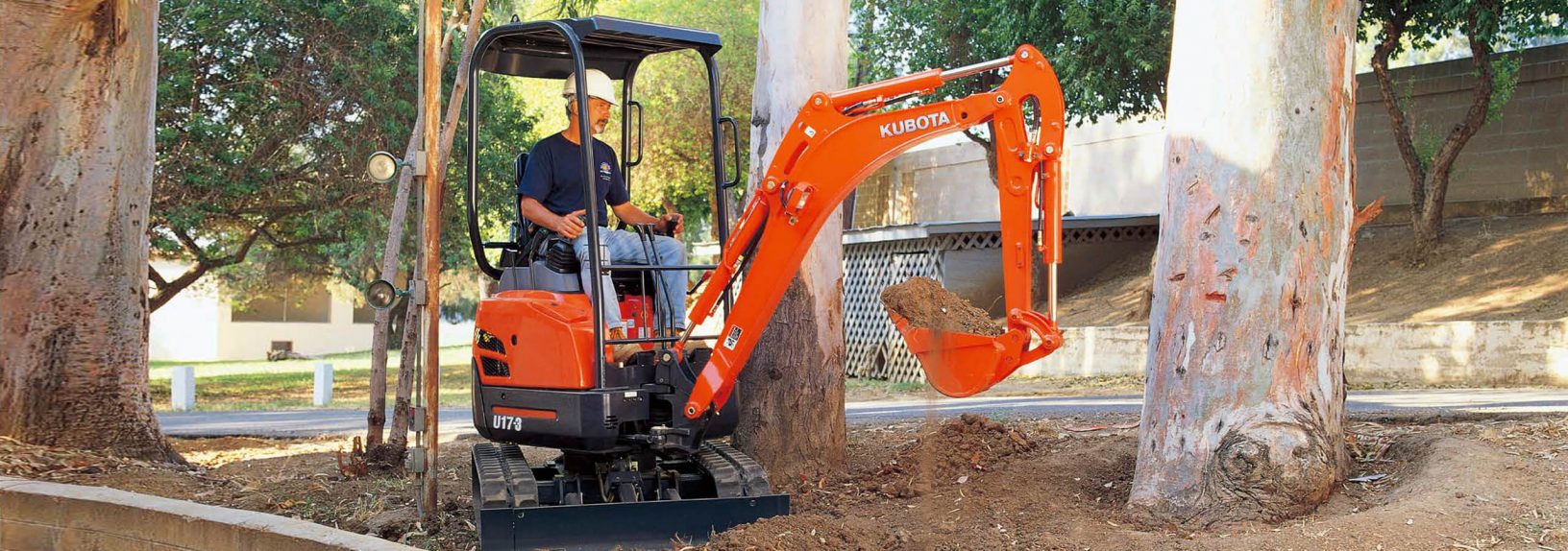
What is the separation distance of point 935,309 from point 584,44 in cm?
246

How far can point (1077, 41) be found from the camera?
67.8 ft

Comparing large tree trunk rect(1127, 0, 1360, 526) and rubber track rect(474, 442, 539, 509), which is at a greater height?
large tree trunk rect(1127, 0, 1360, 526)

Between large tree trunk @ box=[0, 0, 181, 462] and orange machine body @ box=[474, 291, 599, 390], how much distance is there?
3446 millimetres

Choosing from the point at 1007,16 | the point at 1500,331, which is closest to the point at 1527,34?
the point at 1500,331

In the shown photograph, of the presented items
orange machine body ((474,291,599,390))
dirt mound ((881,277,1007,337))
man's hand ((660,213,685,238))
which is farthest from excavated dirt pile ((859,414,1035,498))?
orange machine body ((474,291,599,390))

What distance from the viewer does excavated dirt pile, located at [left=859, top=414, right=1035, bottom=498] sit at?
7246mm

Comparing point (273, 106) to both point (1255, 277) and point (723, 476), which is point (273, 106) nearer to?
point (723, 476)

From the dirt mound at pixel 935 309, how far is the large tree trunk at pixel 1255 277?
1.04 meters

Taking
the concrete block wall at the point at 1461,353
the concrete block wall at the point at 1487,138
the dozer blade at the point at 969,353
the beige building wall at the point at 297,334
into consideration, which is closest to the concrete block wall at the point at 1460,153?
the concrete block wall at the point at 1487,138

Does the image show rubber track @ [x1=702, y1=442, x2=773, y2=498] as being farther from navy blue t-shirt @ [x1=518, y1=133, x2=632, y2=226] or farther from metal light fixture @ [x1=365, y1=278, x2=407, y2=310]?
metal light fixture @ [x1=365, y1=278, x2=407, y2=310]

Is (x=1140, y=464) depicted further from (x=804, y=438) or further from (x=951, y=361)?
(x=804, y=438)

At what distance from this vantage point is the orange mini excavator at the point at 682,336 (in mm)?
5898

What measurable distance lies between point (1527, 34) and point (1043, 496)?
14.3m

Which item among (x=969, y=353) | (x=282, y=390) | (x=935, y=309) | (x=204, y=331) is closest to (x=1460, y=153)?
(x=935, y=309)
